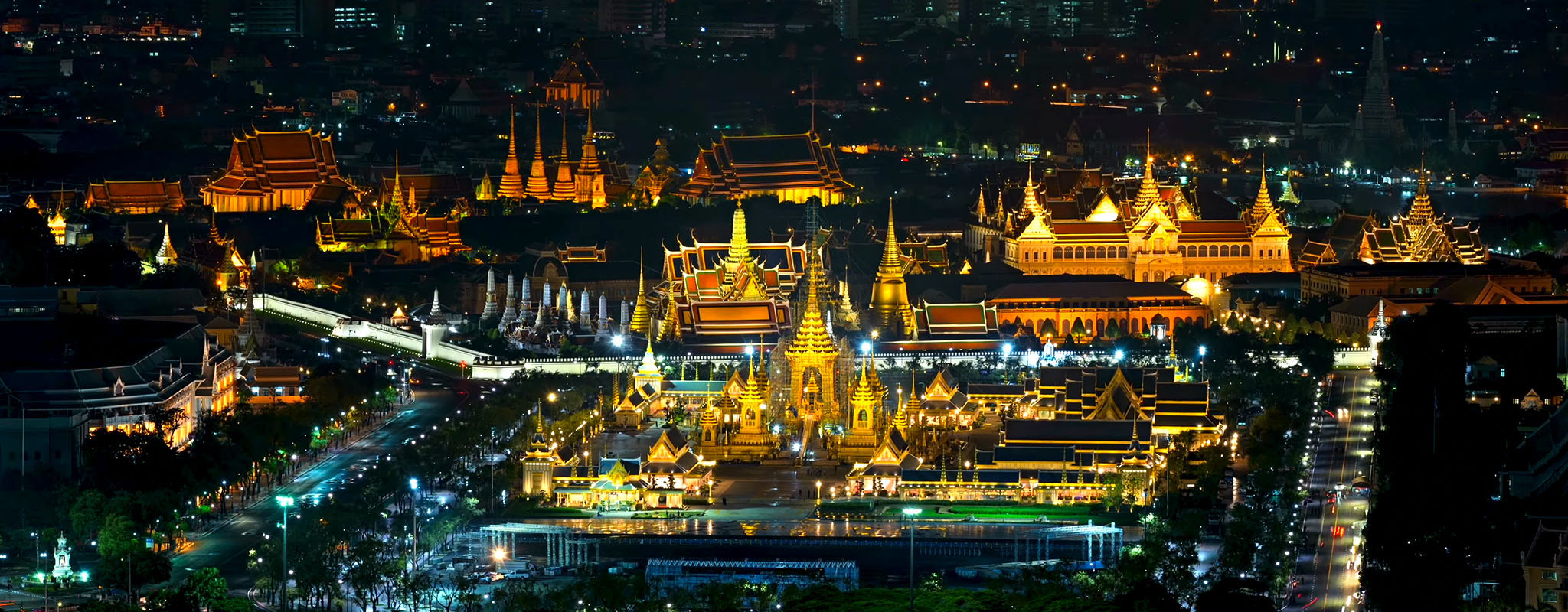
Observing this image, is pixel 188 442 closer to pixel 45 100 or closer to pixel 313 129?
pixel 313 129


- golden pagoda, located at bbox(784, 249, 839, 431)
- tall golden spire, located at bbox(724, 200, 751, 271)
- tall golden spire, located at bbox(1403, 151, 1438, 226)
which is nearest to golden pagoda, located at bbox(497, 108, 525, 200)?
tall golden spire, located at bbox(724, 200, 751, 271)

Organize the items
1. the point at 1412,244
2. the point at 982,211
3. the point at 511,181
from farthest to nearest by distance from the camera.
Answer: the point at 511,181 → the point at 982,211 → the point at 1412,244

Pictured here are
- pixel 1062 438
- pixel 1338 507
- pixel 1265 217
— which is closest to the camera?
pixel 1338 507

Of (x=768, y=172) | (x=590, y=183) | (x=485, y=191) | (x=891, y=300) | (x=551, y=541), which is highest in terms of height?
(x=768, y=172)

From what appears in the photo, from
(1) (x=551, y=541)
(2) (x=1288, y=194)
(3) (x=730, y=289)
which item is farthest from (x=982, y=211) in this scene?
(1) (x=551, y=541)

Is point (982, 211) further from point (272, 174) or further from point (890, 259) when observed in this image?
point (272, 174)

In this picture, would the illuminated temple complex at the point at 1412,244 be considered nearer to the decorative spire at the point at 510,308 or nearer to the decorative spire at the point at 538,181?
the decorative spire at the point at 510,308

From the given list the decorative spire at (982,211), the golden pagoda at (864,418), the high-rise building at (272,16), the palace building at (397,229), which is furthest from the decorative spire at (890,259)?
the high-rise building at (272,16)

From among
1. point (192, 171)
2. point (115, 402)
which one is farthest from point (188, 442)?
point (192, 171)
